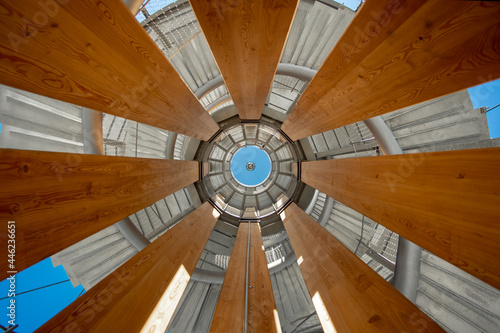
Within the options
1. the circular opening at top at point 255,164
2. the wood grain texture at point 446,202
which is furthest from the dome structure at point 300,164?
the circular opening at top at point 255,164

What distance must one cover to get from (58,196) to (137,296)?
1319 millimetres

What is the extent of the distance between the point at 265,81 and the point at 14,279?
5547 mm

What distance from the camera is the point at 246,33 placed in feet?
7.29

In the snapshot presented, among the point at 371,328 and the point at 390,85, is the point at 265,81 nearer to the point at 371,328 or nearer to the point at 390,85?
the point at 390,85

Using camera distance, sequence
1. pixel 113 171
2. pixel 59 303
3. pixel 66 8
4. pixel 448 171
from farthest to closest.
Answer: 1. pixel 59 303
2. pixel 113 171
3. pixel 448 171
4. pixel 66 8

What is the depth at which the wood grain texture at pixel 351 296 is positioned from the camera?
1959 millimetres

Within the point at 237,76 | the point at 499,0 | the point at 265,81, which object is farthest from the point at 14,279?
the point at 499,0

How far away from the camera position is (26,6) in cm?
134

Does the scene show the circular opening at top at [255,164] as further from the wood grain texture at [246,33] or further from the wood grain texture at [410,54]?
the wood grain texture at [410,54]

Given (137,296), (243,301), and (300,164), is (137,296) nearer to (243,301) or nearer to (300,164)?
(243,301)

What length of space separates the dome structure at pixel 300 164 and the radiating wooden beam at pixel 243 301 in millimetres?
21

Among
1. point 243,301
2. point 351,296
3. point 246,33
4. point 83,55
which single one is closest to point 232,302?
point 243,301

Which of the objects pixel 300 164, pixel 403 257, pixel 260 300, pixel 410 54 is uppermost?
pixel 410 54

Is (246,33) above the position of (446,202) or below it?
above
